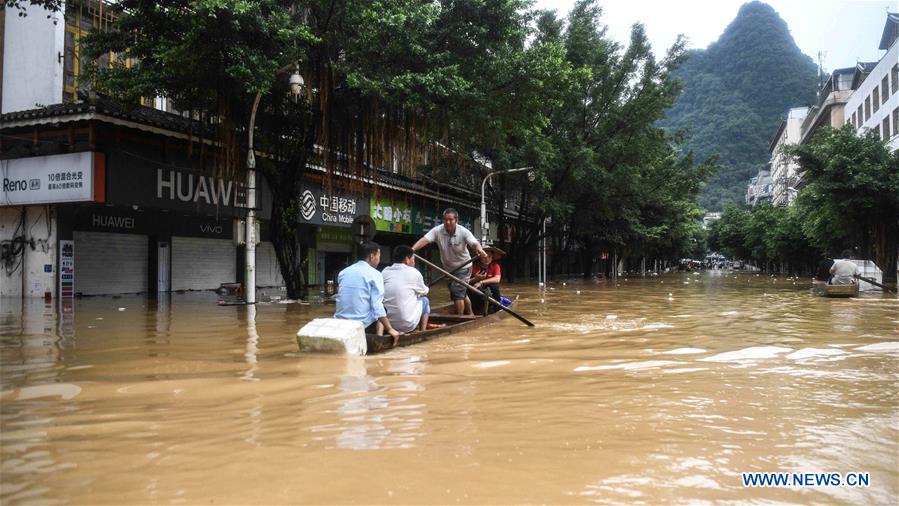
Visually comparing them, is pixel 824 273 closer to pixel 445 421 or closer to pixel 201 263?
pixel 445 421

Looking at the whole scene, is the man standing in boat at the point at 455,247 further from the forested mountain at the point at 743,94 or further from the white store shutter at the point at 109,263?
the forested mountain at the point at 743,94

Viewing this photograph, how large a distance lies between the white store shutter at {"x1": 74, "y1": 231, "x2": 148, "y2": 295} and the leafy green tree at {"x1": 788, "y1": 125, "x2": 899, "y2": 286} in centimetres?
2315

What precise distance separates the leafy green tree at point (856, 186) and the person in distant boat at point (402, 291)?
66.3 ft

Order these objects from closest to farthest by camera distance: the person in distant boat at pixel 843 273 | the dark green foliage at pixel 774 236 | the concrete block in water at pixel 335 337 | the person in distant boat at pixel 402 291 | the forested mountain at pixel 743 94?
1. the concrete block in water at pixel 335 337
2. the person in distant boat at pixel 402 291
3. the person in distant boat at pixel 843 273
4. the dark green foliage at pixel 774 236
5. the forested mountain at pixel 743 94

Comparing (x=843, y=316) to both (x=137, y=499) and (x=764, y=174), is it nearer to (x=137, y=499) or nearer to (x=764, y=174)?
→ (x=137, y=499)

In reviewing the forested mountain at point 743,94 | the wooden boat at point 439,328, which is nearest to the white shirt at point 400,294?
the wooden boat at point 439,328

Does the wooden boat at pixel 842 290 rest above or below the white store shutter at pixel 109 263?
below

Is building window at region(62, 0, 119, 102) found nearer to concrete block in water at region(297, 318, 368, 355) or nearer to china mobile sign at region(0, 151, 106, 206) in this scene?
china mobile sign at region(0, 151, 106, 206)

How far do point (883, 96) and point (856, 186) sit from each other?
809 inches

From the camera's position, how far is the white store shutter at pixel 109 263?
61.5 feet

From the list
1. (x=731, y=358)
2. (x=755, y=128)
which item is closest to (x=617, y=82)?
(x=731, y=358)

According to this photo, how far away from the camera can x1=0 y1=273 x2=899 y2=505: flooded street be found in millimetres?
3221

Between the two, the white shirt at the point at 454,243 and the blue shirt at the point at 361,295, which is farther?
the white shirt at the point at 454,243

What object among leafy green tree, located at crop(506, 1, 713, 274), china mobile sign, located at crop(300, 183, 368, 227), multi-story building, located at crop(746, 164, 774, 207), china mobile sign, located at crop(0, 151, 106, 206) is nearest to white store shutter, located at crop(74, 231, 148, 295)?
china mobile sign, located at crop(0, 151, 106, 206)
